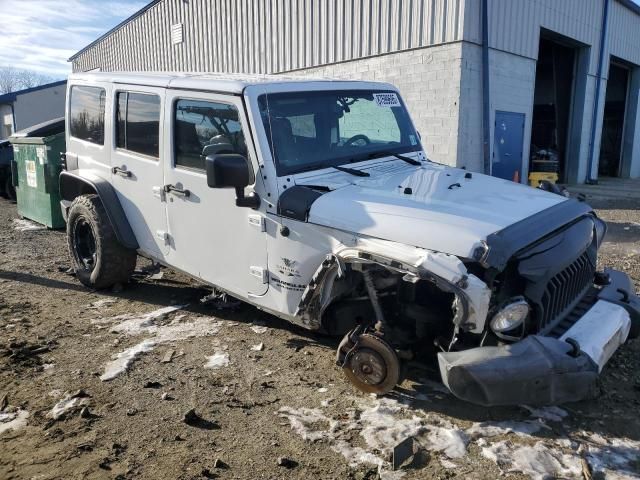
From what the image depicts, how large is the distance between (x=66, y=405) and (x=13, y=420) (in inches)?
11.5

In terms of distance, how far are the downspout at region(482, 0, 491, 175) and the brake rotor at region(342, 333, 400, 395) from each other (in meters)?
8.71

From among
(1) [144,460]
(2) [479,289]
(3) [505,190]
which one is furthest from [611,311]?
(1) [144,460]

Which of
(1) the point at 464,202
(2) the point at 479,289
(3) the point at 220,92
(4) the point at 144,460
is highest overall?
(3) the point at 220,92

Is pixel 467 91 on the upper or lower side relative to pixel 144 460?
upper

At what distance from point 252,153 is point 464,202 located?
1.43 m

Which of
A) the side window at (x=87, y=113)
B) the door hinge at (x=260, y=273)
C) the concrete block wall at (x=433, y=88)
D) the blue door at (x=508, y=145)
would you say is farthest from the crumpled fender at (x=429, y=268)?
the blue door at (x=508, y=145)

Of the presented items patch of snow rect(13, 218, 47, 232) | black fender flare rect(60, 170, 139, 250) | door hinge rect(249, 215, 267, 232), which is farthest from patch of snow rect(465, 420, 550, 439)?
patch of snow rect(13, 218, 47, 232)

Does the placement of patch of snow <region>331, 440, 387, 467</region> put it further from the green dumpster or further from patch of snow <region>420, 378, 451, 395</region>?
the green dumpster

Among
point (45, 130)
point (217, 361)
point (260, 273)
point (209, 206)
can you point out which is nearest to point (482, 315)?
point (260, 273)

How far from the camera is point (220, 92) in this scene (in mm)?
3900

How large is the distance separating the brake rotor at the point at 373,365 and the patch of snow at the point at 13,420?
1953 millimetres

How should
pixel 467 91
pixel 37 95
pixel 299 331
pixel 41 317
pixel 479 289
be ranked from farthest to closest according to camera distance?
Result: pixel 37 95
pixel 467 91
pixel 41 317
pixel 299 331
pixel 479 289

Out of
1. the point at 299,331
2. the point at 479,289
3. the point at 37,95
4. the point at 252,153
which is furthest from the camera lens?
the point at 37,95

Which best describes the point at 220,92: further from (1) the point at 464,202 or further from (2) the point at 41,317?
Result: (2) the point at 41,317
